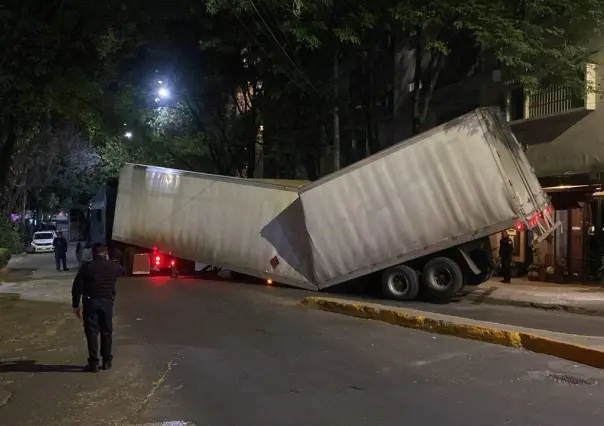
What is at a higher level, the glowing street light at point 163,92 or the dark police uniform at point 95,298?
the glowing street light at point 163,92

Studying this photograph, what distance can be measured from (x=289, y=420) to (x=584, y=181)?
1403cm

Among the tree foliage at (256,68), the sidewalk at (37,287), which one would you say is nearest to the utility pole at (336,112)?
the tree foliage at (256,68)

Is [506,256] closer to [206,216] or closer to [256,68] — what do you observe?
[206,216]

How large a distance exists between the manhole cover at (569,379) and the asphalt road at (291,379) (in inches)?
0.7

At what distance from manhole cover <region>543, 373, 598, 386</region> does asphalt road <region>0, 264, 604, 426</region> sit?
0.02m

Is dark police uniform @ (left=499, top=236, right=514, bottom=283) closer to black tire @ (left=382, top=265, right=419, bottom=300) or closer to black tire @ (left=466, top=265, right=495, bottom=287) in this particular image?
black tire @ (left=466, top=265, right=495, bottom=287)

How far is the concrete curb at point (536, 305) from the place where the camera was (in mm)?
12469

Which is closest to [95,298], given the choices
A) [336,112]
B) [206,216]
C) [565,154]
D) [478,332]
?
[478,332]

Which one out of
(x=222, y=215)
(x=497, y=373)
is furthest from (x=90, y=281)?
(x=222, y=215)

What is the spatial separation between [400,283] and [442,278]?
3.48 feet

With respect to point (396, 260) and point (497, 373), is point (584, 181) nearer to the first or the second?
point (396, 260)

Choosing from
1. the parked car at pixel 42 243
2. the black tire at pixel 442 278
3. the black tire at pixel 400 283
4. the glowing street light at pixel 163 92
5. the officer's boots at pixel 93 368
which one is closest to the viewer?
the officer's boots at pixel 93 368

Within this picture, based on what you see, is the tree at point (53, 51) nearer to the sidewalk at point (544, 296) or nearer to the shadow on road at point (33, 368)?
the shadow on road at point (33, 368)

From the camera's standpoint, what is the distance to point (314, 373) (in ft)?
23.8
